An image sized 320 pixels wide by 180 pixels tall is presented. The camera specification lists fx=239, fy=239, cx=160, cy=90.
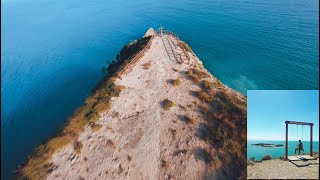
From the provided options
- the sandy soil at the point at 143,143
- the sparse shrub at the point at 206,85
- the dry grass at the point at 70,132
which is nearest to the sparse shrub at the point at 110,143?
the sandy soil at the point at 143,143

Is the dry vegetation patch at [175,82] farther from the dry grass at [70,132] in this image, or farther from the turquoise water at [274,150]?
the turquoise water at [274,150]

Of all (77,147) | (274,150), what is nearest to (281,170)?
(274,150)

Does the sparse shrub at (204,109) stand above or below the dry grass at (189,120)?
above

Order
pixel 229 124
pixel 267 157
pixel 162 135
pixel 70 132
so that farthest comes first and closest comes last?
pixel 70 132 < pixel 229 124 < pixel 162 135 < pixel 267 157

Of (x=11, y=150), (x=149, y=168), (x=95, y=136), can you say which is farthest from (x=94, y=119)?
(x=11, y=150)

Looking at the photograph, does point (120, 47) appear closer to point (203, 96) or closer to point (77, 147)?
point (203, 96)
